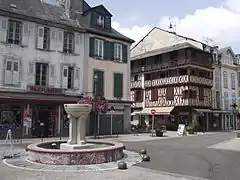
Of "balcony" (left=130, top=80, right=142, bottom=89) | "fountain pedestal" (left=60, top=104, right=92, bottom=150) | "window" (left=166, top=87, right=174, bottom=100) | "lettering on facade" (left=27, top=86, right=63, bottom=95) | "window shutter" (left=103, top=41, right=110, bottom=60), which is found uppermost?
"window shutter" (left=103, top=41, right=110, bottom=60)

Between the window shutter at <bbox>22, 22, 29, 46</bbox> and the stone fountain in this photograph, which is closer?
the stone fountain

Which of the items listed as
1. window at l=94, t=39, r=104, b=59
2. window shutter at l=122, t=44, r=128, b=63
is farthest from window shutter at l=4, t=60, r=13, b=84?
window shutter at l=122, t=44, r=128, b=63

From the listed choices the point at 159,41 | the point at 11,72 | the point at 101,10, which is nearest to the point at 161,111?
the point at 159,41

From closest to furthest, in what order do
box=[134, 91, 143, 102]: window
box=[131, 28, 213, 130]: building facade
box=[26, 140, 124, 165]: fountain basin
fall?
1. box=[26, 140, 124, 165]: fountain basin
2. box=[131, 28, 213, 130]: building facade
3. box=[134, 91, 143, 102]: window

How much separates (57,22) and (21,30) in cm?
314

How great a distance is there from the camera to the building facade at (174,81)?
34.6 meters

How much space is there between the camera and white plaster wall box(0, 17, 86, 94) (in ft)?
68.9

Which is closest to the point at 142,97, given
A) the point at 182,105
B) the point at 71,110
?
the point at 182,105

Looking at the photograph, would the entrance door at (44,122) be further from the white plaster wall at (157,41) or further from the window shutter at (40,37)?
the white plaster wall at (157,41)

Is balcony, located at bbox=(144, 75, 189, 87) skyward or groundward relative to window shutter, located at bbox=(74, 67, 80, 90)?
skyward

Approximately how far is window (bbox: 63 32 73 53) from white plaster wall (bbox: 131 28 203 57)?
61.3 ft

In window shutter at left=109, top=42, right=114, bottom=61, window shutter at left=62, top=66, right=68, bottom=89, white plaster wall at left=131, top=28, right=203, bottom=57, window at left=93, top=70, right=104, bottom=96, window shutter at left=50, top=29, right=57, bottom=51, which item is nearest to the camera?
window shutter at left=50, top=29, right=57, bottom=51

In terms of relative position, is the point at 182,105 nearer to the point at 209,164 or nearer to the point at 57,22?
the point at 57,22

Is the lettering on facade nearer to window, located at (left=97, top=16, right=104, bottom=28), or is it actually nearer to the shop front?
the shop front
